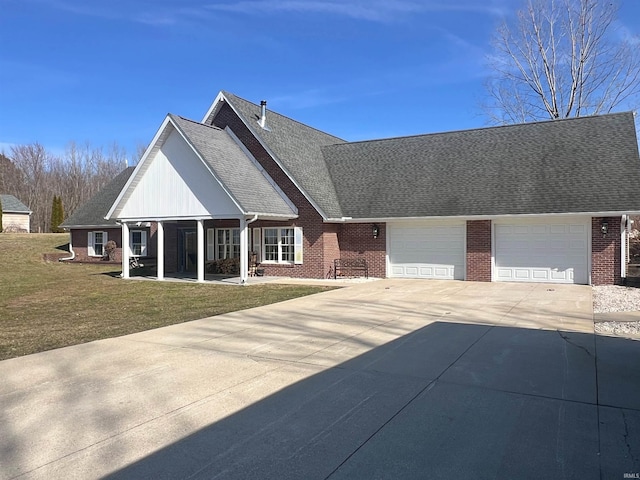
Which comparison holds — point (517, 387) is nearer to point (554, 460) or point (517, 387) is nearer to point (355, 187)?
point (554, 460)

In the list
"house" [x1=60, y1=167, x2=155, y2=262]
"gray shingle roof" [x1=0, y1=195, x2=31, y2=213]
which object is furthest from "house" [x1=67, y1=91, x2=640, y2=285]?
"gray shingle roof" [x1=0, y1=195, x2=31, y2=213]

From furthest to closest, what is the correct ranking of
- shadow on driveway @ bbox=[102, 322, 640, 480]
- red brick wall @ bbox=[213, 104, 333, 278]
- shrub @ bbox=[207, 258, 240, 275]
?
1. shrub @ bbox=[207, 258, 240, 275]
2. red brick wall @ bbox=[213, 104, 333, 278]
3. shadow on driveway @ bbox=[102, 322, 640, 480]

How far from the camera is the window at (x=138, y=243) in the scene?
2522 centimetres

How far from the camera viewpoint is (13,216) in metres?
48.1

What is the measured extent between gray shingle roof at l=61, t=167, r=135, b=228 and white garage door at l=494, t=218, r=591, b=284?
19761 mm

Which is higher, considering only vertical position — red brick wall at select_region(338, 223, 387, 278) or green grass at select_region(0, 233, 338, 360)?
red brick wall at select_region(338, 223, 387, 278)

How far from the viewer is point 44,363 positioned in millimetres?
6734

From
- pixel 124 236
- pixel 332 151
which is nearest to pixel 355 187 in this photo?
pixel 332 151

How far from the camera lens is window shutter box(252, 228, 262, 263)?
2045 cm

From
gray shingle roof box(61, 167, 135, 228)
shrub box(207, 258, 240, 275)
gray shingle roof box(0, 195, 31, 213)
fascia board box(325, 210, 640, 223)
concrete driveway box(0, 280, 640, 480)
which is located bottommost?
concrete driveway box(0, 280, 640, 480)

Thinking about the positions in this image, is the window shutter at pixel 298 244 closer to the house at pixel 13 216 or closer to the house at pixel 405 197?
the house at pixel 405 197

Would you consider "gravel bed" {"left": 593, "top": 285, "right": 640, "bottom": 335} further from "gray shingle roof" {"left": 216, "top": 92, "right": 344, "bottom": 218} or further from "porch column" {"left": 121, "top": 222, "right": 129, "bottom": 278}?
"porch column" {"left": 121, "top": 222, "right": 129, "bottom": 278}

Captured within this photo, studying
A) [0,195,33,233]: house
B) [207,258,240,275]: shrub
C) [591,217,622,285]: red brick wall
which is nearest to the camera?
[591,217,622,285]: red brick wall

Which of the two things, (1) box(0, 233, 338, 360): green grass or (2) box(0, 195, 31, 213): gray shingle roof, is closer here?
(1) box(0, 233, 338, 360): green grass
